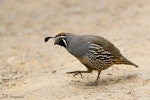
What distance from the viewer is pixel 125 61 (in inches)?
351

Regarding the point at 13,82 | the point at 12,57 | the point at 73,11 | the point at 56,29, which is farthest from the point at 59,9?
the point at 13,82

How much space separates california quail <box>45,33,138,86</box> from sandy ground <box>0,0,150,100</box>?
1.11ft

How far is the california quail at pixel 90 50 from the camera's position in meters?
8.47

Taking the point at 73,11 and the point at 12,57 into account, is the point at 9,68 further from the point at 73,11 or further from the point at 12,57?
the point at 73,11

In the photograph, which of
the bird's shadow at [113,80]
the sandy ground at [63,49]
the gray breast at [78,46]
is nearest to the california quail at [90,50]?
the gray breast at [78,46]

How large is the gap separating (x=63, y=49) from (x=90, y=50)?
2.87 metres

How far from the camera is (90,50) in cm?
851

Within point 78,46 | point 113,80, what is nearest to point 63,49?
point 113,80

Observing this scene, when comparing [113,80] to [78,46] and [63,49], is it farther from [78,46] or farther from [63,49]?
[63,49]

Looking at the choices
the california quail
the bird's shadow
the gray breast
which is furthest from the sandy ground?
the gray breast

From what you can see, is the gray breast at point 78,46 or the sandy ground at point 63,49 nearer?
the sandy ground at point 63,49

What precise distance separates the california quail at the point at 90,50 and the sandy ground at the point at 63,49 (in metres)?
0.34

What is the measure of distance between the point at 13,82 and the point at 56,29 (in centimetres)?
412

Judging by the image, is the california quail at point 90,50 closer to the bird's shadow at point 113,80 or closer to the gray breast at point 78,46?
the gray breast at point 78,46
